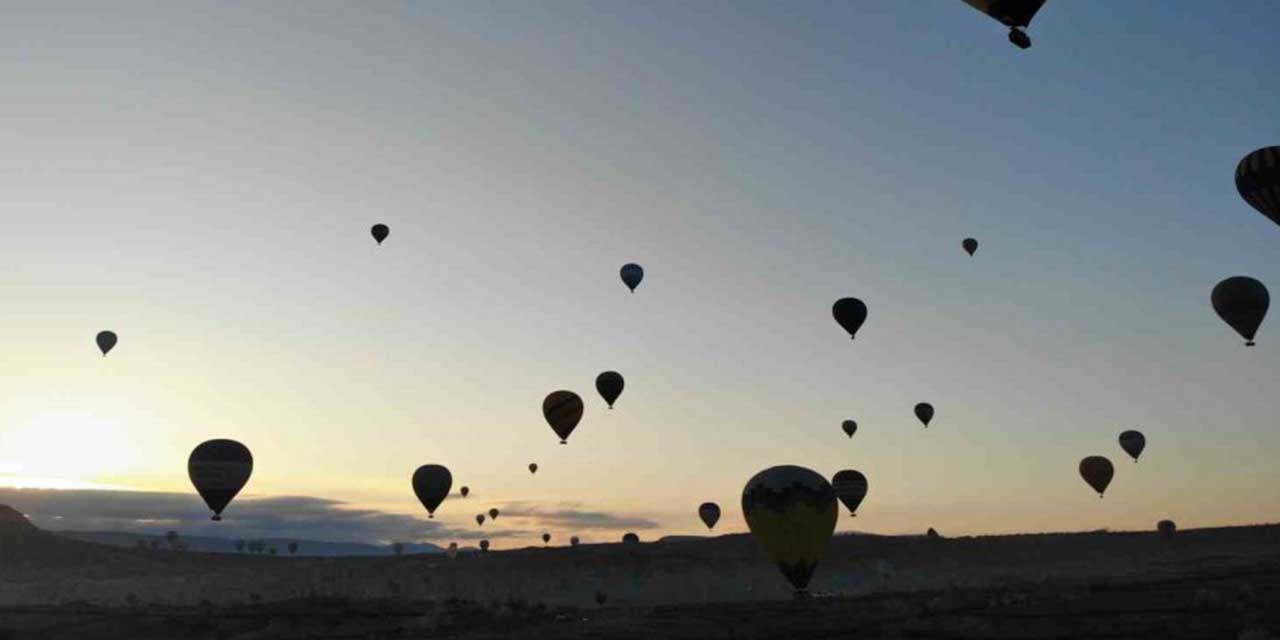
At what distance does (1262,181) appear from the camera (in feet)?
137

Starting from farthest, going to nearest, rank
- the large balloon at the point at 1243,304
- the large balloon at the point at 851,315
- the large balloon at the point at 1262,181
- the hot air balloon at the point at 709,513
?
the hot air balloon at the point at 709,513, the large balloon at the point at 851,315, the large balloon at the point at 1243,304, the large balloon at the point at 1262,181

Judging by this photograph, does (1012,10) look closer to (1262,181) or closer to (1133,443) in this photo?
(1262,181)

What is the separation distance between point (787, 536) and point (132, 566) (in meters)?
80.6

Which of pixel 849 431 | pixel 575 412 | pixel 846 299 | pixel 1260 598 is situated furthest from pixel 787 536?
pixel 849 431

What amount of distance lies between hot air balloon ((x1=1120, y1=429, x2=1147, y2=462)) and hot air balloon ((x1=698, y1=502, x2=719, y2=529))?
103 ft

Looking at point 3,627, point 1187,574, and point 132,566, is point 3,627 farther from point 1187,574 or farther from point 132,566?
point 132,566

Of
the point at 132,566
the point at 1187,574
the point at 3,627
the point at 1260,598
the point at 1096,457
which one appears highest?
the point at 1096,457

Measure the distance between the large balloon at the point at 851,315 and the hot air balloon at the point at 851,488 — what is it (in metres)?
12.0

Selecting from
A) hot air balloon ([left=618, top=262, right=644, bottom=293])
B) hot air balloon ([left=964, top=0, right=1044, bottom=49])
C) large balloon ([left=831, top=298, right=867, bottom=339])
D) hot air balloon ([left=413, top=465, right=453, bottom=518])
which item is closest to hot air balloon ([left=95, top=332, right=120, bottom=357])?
hot air balloon ([left=413, top=465, right=453, bottom=518])

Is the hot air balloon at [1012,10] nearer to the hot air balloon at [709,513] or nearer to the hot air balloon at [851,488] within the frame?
the hot air balloon at [851,488]

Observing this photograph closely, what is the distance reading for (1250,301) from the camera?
49094mm

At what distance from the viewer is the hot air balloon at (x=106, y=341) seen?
6688 cm

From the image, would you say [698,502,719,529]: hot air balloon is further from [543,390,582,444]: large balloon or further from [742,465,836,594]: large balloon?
[742,465,836,594]: large balloon

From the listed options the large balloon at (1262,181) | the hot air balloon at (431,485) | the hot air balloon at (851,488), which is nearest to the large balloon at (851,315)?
the hot air balloon at (851,488)
